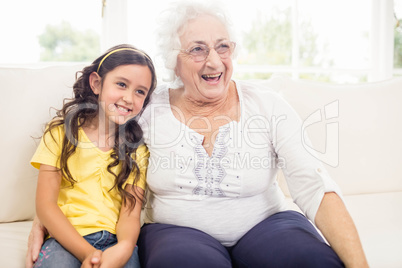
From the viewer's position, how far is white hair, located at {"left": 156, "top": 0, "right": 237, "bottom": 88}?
4.75 ft

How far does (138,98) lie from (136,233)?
48 cm

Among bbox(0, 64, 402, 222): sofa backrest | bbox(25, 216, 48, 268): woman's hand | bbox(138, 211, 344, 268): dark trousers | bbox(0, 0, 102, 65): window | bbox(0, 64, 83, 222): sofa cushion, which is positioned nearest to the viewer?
bbox(138, 211, 344, 268): dark trousers

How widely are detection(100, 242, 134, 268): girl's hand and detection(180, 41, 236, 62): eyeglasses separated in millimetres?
707

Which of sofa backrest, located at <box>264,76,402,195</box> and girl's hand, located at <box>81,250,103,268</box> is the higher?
sofa backrest, located at <box>264,76,402,195</box>

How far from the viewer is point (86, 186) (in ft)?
4.48

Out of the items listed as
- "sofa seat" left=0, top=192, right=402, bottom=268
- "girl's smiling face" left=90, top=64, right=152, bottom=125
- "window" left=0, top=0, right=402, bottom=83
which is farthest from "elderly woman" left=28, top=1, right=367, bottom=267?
"window" left=0, top=0, right=402, bottom=83

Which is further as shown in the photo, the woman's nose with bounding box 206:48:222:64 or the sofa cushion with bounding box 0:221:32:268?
the woman's nose with bounding box 206:48:222:64

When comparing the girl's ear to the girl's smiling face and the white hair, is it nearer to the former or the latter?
the girl's smiling face

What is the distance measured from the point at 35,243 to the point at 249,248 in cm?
69

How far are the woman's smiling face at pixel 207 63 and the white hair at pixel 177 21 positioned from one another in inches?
0.8

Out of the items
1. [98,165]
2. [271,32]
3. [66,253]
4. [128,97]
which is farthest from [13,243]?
[271,32]

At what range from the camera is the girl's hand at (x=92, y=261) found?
3.75 feet

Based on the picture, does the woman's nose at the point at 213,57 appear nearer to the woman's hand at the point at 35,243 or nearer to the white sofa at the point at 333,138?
the white sofa at the point at 333,138

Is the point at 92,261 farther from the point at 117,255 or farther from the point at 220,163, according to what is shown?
the point at 220,163
